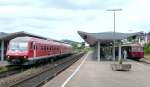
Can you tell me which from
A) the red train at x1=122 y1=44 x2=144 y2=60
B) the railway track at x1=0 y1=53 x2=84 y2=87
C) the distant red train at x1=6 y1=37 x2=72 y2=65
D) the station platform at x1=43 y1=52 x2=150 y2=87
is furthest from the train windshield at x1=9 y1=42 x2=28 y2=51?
the red train at x1=122 y1=44 x2=144 y2=60

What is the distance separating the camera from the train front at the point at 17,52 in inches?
1330

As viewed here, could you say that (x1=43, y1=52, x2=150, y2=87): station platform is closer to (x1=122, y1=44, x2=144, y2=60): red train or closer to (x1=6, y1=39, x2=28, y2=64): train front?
(x1=6, y1=39, x2=28, y2=64): train front

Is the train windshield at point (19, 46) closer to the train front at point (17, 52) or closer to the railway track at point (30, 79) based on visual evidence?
the train front at point (17, 52)

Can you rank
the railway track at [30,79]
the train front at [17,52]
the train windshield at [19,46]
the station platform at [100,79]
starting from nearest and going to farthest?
the railway track at [30,79] → the station platform at [100,79] → the train front at [17,52] → the train windshield at [19,46]

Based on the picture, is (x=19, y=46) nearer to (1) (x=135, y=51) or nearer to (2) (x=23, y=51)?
(2) (x=23, y=51)

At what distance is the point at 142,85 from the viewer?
66.8ft

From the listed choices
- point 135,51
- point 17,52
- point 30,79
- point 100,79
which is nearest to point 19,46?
point 17,52

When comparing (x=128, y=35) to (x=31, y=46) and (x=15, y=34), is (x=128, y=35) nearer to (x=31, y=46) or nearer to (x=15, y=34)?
(x=15, y=34)

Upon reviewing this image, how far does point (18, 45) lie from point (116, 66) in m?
9.14

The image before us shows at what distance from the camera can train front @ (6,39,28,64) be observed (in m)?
33.8

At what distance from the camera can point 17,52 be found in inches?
1355

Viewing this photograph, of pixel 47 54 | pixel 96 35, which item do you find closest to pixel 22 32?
pixel 47 54

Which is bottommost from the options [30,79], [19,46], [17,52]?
[30,79]

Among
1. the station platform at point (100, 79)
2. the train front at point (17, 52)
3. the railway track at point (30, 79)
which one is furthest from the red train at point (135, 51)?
the railway track at point (30, 79)
